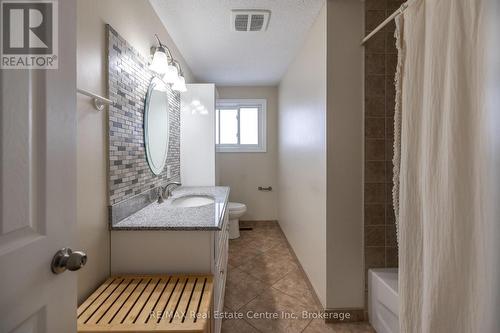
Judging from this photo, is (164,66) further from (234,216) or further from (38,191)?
(234,216)

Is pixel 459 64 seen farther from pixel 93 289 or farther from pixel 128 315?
pixel 93 289

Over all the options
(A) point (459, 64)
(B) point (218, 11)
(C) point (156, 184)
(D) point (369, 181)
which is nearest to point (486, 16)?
(A) point (459, 64)

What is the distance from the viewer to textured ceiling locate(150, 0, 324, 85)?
179 cm

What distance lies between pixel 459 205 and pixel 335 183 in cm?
82

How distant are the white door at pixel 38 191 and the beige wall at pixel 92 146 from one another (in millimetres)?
368

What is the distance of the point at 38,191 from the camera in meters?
0.59

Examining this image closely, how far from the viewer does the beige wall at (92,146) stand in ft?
3.38

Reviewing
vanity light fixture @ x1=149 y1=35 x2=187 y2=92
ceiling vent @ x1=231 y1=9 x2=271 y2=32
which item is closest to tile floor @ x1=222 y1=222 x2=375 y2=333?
vanity light fixture @ x1=149 y1=35 x2=187 y2=92

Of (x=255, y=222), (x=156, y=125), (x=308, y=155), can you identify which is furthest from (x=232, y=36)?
(x=255, y=222)

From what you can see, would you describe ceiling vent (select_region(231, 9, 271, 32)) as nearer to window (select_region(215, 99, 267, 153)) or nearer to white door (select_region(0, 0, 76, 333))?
white door (select_region(0, 0, 76, 333))

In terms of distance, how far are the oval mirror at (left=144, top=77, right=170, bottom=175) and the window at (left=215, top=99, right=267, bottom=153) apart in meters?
1.77

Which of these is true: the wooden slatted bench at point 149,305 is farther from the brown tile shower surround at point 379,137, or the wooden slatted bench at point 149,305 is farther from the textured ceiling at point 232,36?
the textured ceiling at point 232,36

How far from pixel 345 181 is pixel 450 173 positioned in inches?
31.4

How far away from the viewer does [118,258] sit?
A: 48.8 inches
